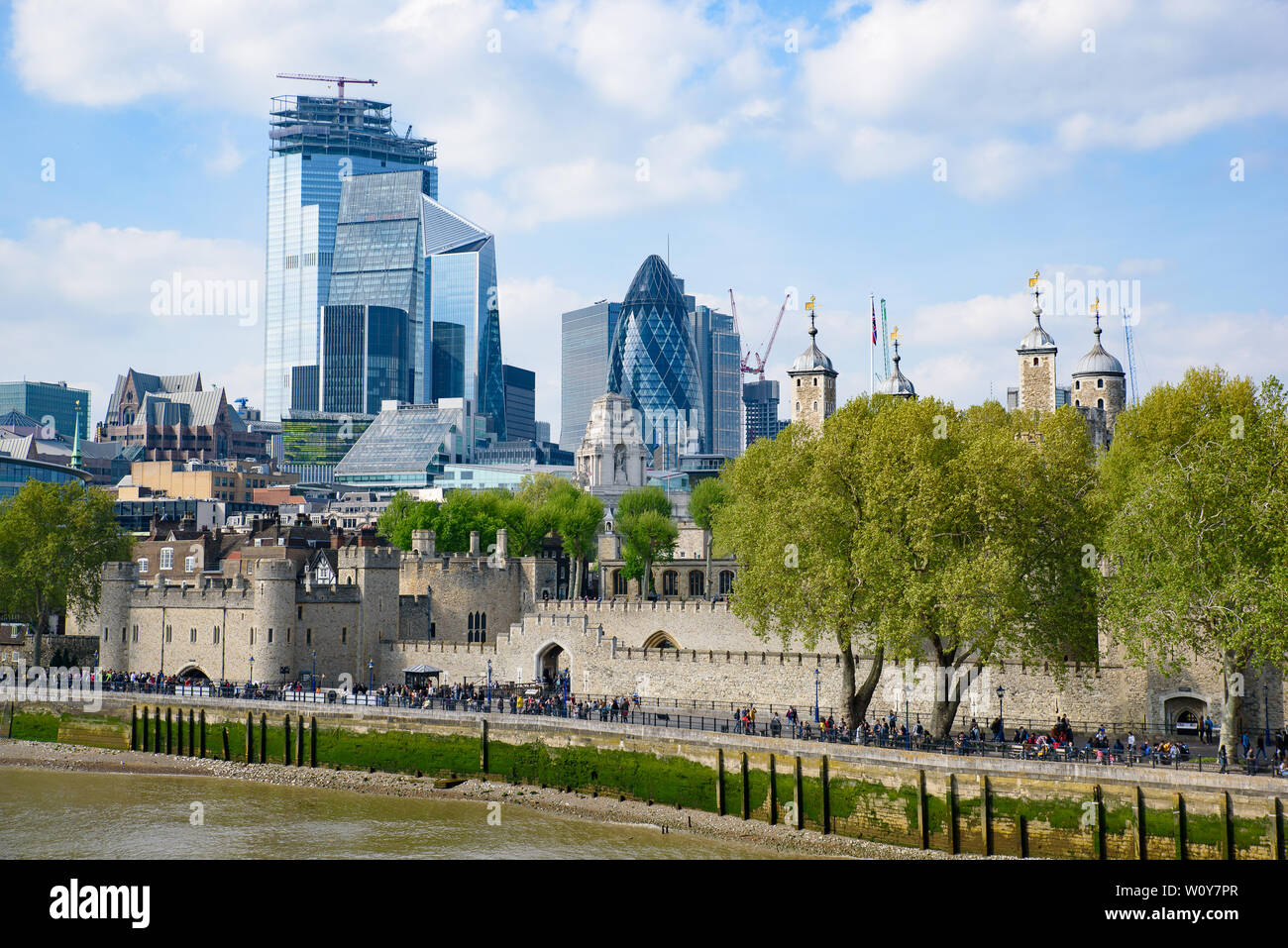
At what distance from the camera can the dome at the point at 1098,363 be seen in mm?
84812

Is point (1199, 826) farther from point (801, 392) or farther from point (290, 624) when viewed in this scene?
point (801, 392)

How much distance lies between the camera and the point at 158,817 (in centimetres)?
4650

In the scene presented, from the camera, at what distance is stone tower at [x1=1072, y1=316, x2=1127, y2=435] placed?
8488cm

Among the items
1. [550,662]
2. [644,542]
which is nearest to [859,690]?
[550,662]

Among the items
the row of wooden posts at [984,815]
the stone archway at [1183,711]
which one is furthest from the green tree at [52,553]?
the stone archway at [1183,711]

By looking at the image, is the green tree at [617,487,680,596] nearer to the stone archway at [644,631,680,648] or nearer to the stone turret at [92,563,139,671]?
the stone archway at [644,631,680,648]

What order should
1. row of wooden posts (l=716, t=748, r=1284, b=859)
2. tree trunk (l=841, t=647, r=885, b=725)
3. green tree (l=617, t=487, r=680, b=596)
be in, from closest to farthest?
row of wooden posts (l=716, t=748, r=1284, b=859)
tree trunk (l=841, t=647, r=885, b=725)
green tree (l=617, t=487, r=680, b=596)

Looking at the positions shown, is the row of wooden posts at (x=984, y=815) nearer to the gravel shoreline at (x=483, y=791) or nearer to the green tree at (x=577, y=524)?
the gravel shoreline at (x=483, y=791)

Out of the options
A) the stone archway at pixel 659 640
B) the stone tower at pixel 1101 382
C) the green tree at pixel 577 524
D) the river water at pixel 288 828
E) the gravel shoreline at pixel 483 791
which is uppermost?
the stone tower at pixel 1101 382

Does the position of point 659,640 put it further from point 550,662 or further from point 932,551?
point 932,551

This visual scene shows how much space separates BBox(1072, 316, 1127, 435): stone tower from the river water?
170 feet

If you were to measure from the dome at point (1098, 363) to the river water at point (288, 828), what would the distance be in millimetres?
52356

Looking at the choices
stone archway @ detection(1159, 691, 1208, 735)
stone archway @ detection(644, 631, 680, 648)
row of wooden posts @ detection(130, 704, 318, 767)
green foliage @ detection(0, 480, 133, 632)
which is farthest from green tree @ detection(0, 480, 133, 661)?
stone archway @ detection(1159, 691, 1208, 735)

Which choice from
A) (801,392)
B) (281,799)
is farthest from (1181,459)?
(801,392)
